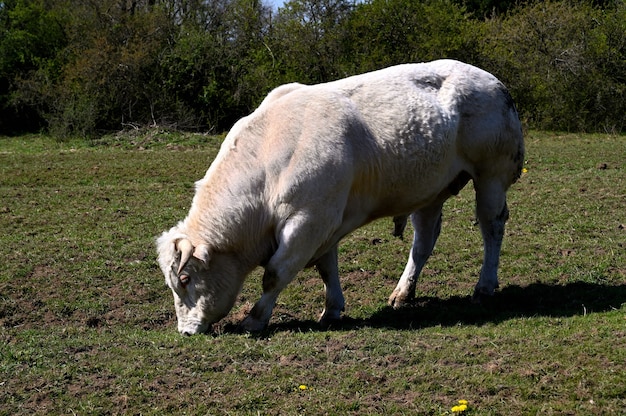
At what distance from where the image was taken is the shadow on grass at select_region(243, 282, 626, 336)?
731 centimetres

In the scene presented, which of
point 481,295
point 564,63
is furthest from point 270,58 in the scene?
point 481,295

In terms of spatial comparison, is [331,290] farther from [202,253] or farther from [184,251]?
[184,251]

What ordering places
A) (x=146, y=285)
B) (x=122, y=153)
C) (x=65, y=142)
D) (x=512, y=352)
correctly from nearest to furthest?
(x=512, y=352) < (x=146, y=285) < (x=122, y=153) < (x=65, y=142)

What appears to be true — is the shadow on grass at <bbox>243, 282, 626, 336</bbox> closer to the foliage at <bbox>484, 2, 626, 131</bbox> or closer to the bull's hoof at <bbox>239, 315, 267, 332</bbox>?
the bull's hoof at <bbox>239, 315, 267, 332</bbox>

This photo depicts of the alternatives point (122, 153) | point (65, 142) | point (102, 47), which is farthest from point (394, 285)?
point (102, 47)

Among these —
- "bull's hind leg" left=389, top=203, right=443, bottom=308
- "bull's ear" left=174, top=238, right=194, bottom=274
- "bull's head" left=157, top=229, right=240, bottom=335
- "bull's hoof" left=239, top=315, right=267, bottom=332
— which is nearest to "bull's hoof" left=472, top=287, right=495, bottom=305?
"bull's hind leg" left=389, top=203, right=443, bottom=308

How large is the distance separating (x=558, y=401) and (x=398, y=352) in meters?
1.33

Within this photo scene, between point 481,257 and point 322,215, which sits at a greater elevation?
point 322,215

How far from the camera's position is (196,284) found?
7047 mm

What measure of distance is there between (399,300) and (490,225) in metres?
1.21

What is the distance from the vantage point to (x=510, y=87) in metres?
28.2

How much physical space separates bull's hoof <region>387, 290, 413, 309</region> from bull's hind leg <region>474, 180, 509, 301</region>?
0.68 m

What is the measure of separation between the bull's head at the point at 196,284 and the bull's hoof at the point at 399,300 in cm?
181

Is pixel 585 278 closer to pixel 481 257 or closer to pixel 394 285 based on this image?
pixel 481 257
